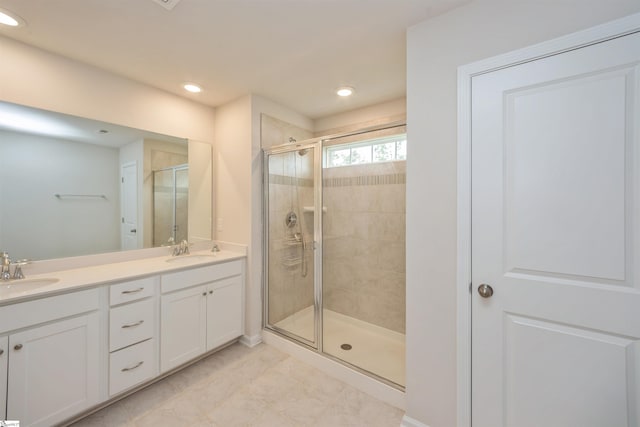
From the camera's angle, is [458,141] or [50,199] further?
[50,199]

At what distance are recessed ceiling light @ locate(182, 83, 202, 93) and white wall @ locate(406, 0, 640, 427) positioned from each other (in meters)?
1.87

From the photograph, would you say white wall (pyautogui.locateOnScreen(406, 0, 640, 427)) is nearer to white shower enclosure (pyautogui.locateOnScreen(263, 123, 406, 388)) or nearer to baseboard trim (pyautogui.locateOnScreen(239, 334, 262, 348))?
white shower enclosure (pyautogui.locateOnScreen(263, 123, 406, 388))

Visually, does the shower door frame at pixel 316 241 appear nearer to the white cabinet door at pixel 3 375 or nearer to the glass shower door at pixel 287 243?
the glass shower door at pixel 287 243

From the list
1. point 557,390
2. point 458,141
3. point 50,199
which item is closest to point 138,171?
point 50,199

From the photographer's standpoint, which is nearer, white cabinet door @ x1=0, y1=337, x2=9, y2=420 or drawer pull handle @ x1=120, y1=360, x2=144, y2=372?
white cabinet door @ x1=0, y1=337, x2=9, y2=420

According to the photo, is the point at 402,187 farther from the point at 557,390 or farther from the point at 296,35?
the point at 557,390

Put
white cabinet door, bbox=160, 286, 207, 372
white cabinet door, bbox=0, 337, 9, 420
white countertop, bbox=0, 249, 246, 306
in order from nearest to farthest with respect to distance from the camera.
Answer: white cabinet door, bbox=0, 337, 9, 420
white countertop, bbox=0, 249, 246, 306
white cabinet door, bbox=160, 286, 207, 372

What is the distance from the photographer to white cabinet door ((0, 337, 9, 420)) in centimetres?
128

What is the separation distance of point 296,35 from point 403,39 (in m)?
0.71

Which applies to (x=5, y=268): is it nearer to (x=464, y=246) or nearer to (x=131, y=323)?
(x=131, y=323)

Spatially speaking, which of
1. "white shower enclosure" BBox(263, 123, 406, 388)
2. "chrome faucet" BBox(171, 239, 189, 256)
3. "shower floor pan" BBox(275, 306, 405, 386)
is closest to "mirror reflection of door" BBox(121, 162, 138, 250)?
"chrome faucet" BBox(171, 239, 189, 256)

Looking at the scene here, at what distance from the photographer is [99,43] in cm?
170

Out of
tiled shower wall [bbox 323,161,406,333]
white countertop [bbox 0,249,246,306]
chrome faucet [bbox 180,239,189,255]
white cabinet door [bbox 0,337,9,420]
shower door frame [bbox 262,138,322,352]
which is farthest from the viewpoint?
chrome faucet [bbox 180,239,189,255]

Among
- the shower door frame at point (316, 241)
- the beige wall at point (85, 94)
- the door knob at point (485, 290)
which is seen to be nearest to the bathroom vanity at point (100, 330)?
the shower door frame at point (316, 241)
